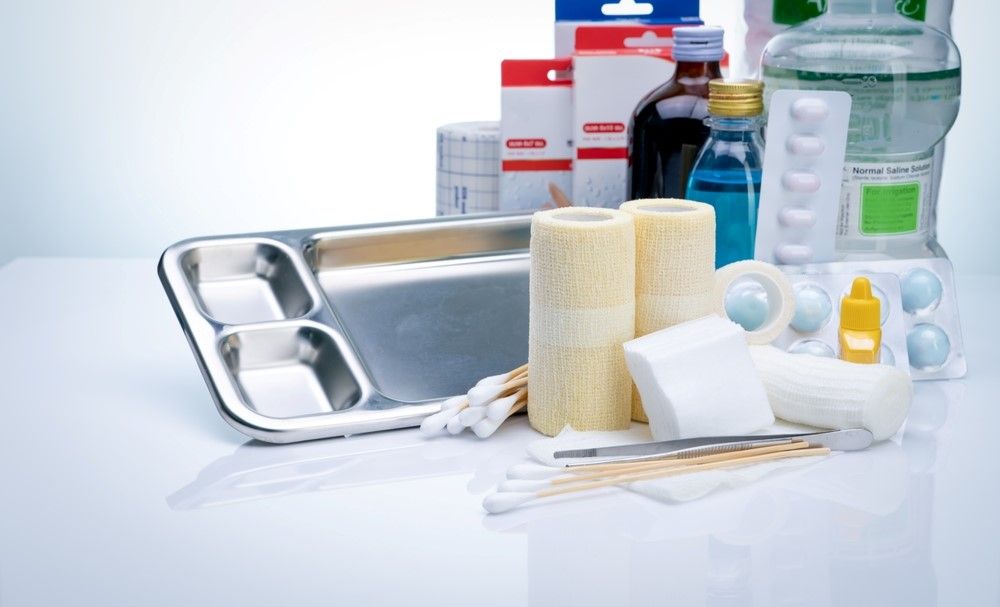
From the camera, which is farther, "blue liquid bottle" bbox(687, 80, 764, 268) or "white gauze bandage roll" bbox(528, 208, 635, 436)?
"blue liquid bottle" bbox(687, 80, 764, 268)

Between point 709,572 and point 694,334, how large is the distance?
8.0 inches

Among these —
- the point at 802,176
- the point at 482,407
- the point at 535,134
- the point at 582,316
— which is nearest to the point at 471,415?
the point at 482,407

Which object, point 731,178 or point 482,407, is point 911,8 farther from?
point 482,407

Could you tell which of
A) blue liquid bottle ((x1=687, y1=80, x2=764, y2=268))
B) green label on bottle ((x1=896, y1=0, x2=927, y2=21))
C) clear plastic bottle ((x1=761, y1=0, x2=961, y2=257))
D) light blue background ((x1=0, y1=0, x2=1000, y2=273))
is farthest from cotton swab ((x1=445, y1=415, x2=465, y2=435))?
light blue background ((x1=0, y1=0, x2=1000, y2=273))

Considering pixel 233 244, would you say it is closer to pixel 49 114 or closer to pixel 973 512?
pixel 973 512

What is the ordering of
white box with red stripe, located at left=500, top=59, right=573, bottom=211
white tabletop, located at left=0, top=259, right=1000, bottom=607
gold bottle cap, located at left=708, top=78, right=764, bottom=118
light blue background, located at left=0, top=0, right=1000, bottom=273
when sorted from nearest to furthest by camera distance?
white tabletop, located at left=0, top=259, right=1000, bottom=607 < gold bottle cap, located at left=708, top=78, right=764, bottom=118 < white box with red stripe, located at left=500, top=59, right=573, bottom=211 < light blue background, located at left=0, top=0, right=1000, bottom=273

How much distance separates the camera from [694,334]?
0.95 m

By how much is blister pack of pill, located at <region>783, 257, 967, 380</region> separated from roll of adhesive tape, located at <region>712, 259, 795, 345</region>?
8cm

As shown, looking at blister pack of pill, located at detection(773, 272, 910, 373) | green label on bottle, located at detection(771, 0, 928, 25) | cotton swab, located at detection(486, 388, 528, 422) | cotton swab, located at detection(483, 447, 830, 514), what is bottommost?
cotton swab, located at detection(483, 447, 830, 514)

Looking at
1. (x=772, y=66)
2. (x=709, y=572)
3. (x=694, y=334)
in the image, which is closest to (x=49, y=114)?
(x=772, y=66)

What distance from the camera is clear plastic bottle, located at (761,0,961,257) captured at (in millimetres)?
1188

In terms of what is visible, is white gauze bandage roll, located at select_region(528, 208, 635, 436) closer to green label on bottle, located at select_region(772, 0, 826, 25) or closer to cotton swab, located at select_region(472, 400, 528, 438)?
cotton swab, located at select_region(472, 400, 528, 438)

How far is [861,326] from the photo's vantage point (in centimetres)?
108

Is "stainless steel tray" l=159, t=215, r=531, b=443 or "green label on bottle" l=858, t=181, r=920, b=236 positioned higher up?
"green label on bottle" l=858, t=181, r=920, b=236
